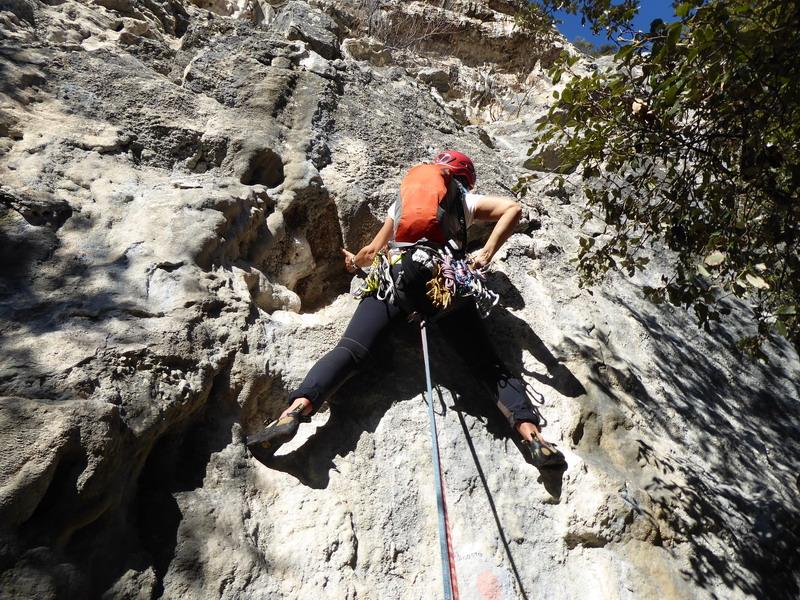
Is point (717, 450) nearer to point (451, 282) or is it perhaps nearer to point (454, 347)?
point (454, 347)

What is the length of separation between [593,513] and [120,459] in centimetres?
213

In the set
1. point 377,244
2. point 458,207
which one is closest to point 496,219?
point 458,207

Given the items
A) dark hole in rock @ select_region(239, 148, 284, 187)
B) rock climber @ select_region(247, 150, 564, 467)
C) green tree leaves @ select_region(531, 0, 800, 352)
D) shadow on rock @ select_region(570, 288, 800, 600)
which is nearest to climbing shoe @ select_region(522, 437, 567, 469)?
rock climber @ select_region(247, 150, 564, 467)

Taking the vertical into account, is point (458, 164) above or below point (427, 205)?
above

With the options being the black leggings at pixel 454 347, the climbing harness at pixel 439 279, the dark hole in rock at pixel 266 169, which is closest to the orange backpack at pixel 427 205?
the climbing harness at pixel 439 279

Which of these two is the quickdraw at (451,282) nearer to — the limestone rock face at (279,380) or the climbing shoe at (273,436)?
the limestone rock face at (279,380)

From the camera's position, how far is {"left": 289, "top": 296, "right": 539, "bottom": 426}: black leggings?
101 inches

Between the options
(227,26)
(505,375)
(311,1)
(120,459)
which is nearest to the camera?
(120,459)

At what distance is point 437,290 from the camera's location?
9.37 feet

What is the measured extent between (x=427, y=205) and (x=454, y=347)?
2.93 ft

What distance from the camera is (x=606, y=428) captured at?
299 cm

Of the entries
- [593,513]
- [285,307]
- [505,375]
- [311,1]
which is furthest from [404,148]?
[311,1]

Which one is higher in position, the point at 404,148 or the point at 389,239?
the point at 404,148

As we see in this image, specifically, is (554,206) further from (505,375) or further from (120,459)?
(120,459)
